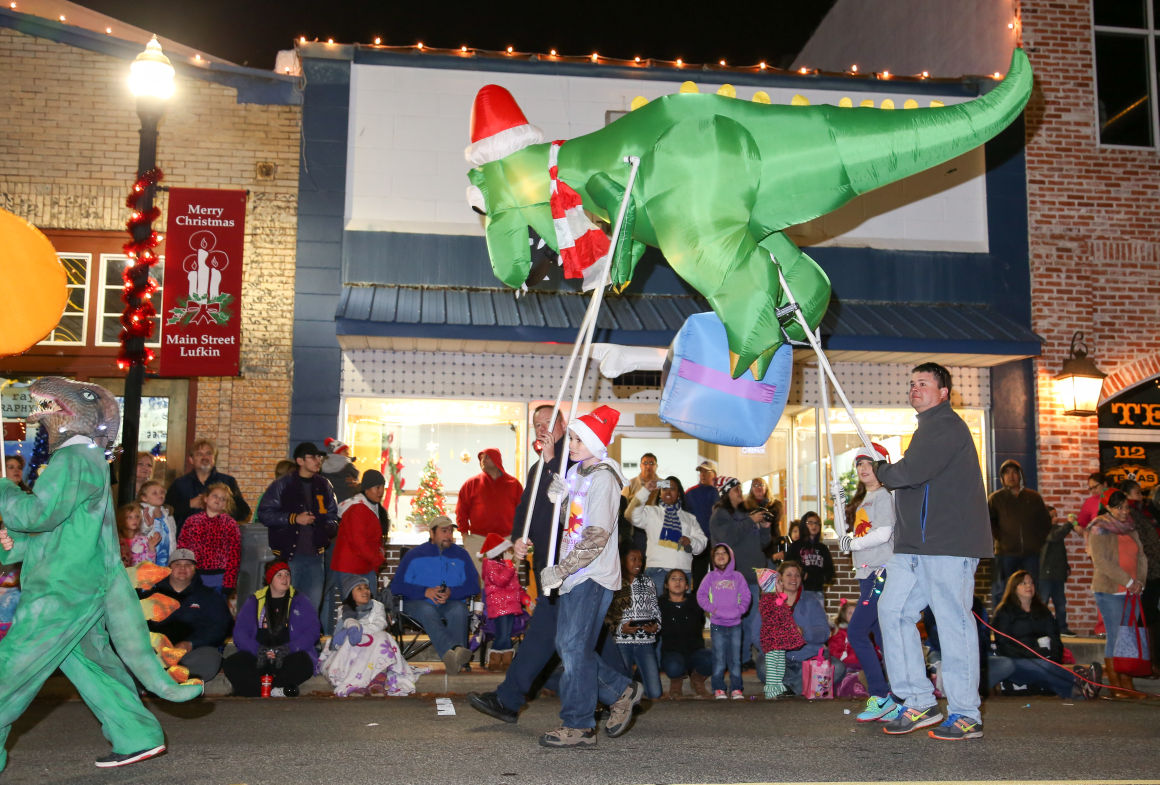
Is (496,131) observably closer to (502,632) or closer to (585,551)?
(585,551)

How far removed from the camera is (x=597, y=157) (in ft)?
20.2

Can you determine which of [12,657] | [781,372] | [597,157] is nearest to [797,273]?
[781,372]

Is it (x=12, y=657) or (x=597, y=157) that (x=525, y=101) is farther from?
(x=12, y=657)

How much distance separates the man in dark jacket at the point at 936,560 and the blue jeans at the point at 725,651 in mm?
3061

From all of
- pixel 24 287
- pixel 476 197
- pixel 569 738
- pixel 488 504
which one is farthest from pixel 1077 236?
pixel 24 287

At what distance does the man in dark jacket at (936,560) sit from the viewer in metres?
6.08

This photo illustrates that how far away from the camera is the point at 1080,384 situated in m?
13.1

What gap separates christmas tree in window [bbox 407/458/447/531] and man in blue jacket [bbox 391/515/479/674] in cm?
245

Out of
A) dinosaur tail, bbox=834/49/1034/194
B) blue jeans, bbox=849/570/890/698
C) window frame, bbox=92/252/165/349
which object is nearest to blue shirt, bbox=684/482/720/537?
blue jeans, bbox=849/570/890/698

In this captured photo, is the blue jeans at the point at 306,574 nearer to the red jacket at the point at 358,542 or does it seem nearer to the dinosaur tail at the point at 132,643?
the red jacket at the point at 358,542

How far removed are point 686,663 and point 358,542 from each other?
9.98ft

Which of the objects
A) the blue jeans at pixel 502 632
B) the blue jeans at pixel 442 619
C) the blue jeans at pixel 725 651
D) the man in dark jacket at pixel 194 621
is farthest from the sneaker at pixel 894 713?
the man in dark jacket at pixel 194 621

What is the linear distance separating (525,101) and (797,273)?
24.4ft

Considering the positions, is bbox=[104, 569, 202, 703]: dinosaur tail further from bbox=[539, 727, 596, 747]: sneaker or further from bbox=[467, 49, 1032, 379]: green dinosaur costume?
bbox=[467, 49, 1032, 379]: green dinosaur costume
